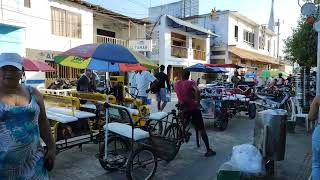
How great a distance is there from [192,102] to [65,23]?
47.1ft

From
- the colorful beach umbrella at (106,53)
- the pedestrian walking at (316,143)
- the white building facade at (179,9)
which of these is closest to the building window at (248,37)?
the white building facade at (179,9)

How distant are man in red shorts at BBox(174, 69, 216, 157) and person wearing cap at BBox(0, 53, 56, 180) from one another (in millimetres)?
4211

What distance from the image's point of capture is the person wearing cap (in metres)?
2.44

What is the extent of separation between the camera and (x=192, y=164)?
5969 mm

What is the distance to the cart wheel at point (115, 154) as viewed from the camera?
5.22 m

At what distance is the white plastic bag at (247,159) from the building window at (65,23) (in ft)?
51.3

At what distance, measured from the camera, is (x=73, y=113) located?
586 cm

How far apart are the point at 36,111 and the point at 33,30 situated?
1545 centimetres

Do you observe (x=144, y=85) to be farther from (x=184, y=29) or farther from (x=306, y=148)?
(x=184, y=29)

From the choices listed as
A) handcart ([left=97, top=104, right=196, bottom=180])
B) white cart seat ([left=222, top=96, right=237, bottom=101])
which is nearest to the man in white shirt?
white cart seat ([left=222, top=96, right=237, bottom=101])

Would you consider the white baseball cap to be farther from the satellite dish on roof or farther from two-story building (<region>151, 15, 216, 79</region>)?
two-story building (<region>151, 15, 216, 79</region>)

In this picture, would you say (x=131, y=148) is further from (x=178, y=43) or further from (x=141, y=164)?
(x=178, y=43)

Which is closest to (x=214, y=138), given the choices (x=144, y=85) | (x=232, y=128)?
(x=232, y=128)

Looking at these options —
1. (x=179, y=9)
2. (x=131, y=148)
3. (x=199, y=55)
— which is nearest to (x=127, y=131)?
(x=131, y=148)
